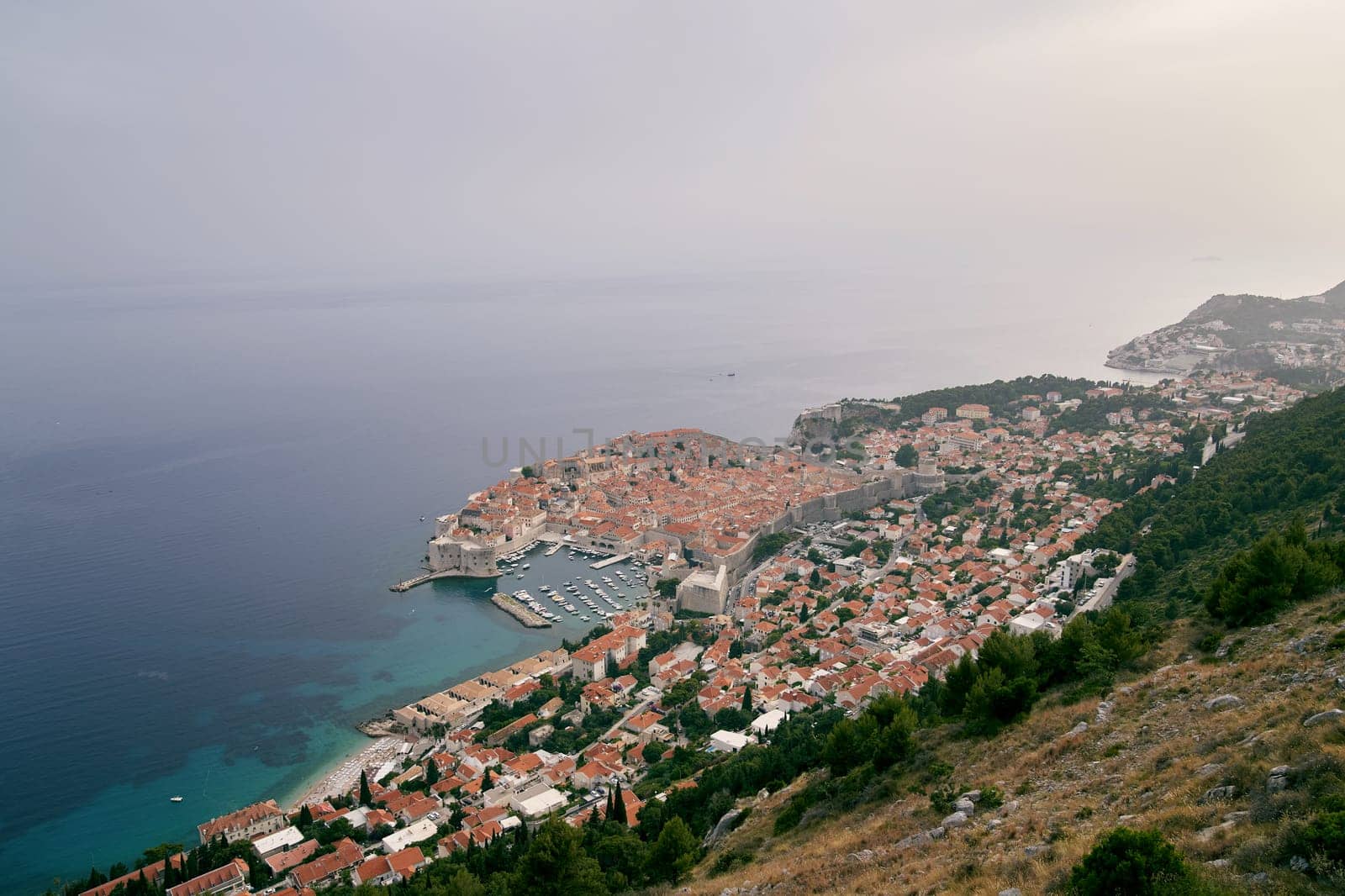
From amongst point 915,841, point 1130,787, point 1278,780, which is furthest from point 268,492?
point 1278,780

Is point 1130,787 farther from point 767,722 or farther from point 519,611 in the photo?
point 519,611

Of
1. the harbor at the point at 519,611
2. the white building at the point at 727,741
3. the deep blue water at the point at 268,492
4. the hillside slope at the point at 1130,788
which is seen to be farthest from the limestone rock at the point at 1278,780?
the harbor at the point at 519,611

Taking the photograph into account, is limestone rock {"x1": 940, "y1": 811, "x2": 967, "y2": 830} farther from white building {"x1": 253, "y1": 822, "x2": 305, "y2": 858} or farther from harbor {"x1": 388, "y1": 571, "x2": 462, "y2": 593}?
harbor {"x1": 388, "y1": 571, "x2": 462, "y2": 593}

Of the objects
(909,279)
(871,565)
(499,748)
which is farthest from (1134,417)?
(909,279)

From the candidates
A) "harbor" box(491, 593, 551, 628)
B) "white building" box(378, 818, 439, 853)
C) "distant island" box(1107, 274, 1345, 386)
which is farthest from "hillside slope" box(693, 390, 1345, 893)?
"distant island" box(1107, 274, 1345, 386)

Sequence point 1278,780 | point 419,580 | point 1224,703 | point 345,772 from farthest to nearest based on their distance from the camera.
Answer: point 419,580, point 345,772, point 1224,703, point 1278,780

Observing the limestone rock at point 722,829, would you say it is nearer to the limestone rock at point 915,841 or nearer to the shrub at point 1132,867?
the limestone rock at point 915,841
